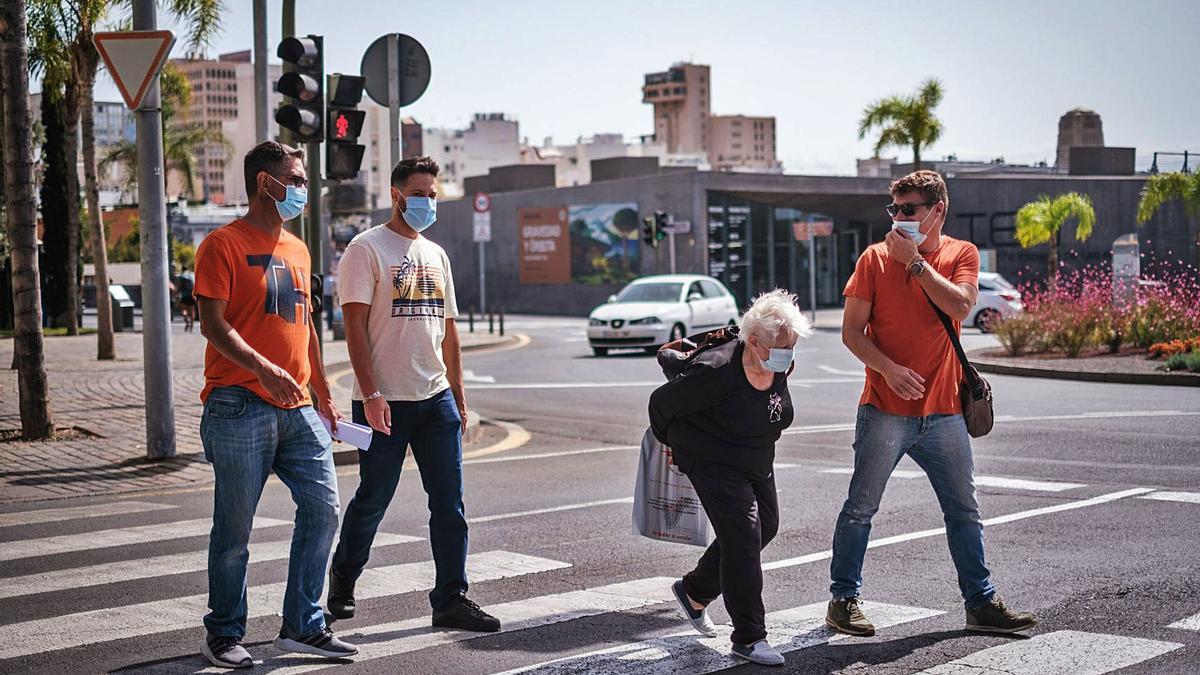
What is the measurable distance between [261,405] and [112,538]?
353 centimetres

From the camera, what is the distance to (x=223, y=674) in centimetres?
532

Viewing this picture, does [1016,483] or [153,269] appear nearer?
[1016,483]

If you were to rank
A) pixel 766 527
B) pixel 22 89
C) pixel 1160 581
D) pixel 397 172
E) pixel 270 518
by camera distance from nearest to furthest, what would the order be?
pixel 766 527, pixel 397 172, pixel 1160 581, pixel 270 518, pixel 22 89

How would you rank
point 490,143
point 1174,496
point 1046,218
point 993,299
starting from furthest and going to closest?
point 490,143 < point 1046,218 < point 993,299 < point 1174,496

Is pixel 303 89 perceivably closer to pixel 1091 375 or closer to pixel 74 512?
pixel 74 512

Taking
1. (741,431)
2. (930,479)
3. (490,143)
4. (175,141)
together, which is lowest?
(930,479)

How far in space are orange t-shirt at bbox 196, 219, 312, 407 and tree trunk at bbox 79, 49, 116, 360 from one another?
60.8 ft

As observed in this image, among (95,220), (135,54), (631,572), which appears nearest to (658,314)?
(95,220)

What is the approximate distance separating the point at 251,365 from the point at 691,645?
2097mm

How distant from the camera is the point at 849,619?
5844mm

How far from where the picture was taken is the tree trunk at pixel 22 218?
1262cm

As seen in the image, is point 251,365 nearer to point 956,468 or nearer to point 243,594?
point 243,594

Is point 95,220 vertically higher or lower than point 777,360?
higher

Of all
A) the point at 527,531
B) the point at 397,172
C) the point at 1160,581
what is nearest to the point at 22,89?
the point at 527,531
